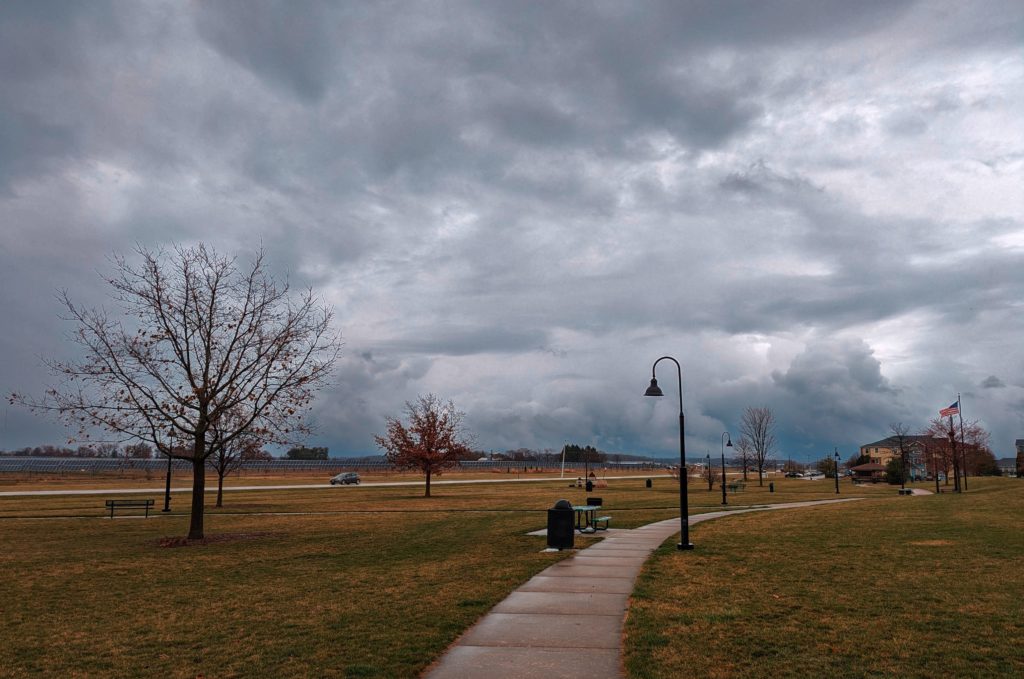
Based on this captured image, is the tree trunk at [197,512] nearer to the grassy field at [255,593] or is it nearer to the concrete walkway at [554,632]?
the grassy field at [255,593]

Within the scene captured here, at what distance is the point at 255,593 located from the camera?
13117mm

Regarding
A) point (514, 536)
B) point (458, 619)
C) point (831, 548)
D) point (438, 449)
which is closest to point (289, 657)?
point (458, 619)

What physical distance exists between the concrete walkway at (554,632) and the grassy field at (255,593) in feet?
1.29

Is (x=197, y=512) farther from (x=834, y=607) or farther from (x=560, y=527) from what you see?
(x=834, y=607)

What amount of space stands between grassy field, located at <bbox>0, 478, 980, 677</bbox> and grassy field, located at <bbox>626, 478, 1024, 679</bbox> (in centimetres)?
246

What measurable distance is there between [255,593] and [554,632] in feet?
21.4

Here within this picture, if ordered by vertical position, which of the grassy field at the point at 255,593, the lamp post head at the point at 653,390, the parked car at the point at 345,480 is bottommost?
the parked car at the point at 345,480

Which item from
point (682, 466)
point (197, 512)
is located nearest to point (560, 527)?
point (682, 466)

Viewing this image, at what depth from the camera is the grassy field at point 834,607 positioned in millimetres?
8219

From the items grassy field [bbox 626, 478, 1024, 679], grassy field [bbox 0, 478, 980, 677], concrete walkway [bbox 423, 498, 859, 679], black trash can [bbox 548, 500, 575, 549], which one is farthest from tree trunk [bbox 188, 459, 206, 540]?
grassy field [bbox 626, 478, 1024, 679]

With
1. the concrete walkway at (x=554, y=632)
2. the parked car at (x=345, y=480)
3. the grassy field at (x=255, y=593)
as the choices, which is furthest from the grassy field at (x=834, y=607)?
the parked car at (x=345, y=480)

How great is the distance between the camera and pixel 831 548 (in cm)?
1897

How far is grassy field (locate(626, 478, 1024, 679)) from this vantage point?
8.22 m

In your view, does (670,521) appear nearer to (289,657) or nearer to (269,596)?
(269,596)
